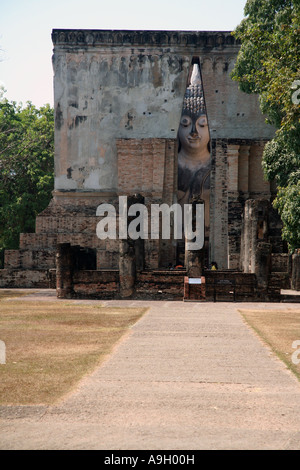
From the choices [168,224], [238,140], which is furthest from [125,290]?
[238,140]

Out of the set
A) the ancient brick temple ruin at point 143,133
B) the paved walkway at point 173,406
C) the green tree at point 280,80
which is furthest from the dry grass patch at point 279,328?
the ancient brick temple ruin at point 143,133

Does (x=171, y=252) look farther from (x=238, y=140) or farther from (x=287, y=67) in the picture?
(x=287, y=67)

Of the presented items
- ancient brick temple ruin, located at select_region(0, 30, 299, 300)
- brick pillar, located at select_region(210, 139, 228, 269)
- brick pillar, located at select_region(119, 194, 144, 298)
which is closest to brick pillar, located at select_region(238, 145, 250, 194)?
ancient brick temple ruin, located at select_region(0, 30, 299, 300)

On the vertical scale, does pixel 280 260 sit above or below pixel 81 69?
below

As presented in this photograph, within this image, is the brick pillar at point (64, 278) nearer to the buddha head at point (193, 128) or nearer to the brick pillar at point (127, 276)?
the brick pillar at point (127, 276)

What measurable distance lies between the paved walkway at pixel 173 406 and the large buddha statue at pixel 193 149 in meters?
18.0

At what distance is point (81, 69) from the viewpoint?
2536 centimetres

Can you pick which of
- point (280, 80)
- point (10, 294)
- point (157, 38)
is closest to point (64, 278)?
point (10, 294)

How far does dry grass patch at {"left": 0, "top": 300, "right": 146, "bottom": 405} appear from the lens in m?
5.79

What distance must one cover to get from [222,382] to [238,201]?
18.6 m

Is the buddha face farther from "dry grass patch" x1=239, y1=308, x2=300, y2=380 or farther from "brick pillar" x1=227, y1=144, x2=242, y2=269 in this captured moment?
"dry grass patch" x1=239, y1=308, x2=300, y2=380

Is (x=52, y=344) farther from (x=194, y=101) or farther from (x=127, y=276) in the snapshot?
(x=194, y=101)

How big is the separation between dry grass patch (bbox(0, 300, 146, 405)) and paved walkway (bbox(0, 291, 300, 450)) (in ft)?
0.84

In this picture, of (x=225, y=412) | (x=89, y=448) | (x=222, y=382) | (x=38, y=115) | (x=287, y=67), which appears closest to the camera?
(x=89, y=448)
